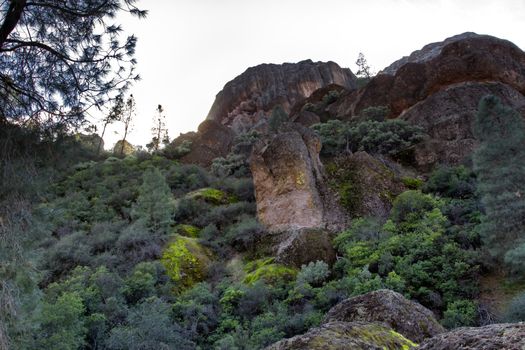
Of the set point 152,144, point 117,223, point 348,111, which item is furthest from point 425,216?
point 152,144

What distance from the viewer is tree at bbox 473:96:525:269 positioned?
12.0 metres

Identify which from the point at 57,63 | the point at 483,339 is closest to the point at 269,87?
the point at 57,63

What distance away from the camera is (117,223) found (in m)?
18.1

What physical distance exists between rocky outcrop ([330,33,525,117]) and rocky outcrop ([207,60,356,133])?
63.0ft

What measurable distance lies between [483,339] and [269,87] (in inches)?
2072

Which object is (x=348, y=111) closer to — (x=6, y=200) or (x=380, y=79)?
(x=380, y=79)

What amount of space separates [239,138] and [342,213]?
63.1 ft

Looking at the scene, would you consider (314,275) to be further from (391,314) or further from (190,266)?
(391,314)

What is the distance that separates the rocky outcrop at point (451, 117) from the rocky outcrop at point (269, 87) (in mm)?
23998

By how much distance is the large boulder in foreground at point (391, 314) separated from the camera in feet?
18.8

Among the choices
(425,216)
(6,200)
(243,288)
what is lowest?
(243,288)

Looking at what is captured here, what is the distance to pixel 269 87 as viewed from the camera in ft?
176

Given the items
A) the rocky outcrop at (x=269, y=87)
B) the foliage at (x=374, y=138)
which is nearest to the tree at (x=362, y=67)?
the rocky outcrop at (x=269, y=87)

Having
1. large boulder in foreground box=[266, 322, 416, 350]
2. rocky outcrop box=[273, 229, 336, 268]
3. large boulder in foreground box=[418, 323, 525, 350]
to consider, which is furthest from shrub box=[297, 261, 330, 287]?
large boulder in foreground box=[418, 323, 525, 350]
